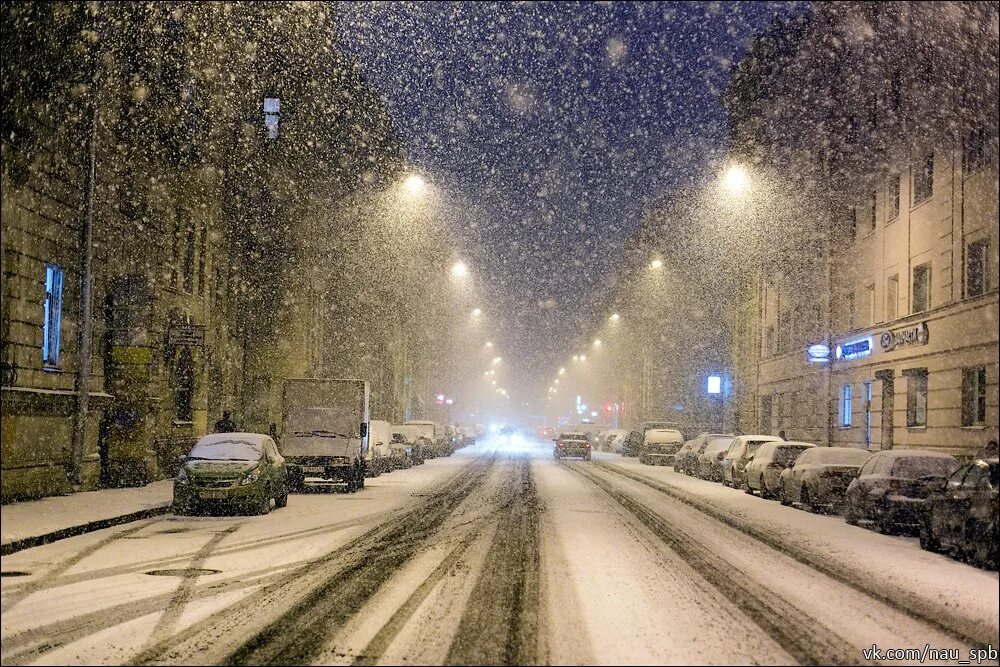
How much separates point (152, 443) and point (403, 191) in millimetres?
16191

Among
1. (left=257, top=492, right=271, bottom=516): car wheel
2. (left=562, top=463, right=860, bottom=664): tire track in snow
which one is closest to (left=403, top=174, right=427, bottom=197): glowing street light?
(left=257, top=492, right=271, bottom=516): car wheel

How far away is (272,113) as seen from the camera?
46.8 m

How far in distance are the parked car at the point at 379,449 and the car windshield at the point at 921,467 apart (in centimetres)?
1781

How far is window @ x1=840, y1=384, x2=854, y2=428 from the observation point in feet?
122

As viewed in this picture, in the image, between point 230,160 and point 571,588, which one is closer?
point 571,588

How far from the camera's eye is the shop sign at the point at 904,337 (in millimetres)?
29922

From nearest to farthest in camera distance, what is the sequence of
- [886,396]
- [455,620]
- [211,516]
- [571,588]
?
[455,620] → [571,588] → [211,516] → [886,396]

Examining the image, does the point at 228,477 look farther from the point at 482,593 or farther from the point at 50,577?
the point at 482,593

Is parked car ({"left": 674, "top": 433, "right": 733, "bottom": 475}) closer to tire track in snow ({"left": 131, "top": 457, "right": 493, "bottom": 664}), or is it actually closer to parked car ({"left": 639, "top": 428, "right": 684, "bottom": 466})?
parked car ({"left": 639, "top": 428, "right": 684, "bottom": 466})

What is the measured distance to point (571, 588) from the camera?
10.6m

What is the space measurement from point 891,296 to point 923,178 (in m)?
4.62

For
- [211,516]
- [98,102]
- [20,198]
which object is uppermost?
[98,102]

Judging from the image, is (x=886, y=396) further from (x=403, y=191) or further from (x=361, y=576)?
(x=361, y=576)

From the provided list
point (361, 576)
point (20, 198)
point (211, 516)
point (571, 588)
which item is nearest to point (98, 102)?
point (20, 198)
